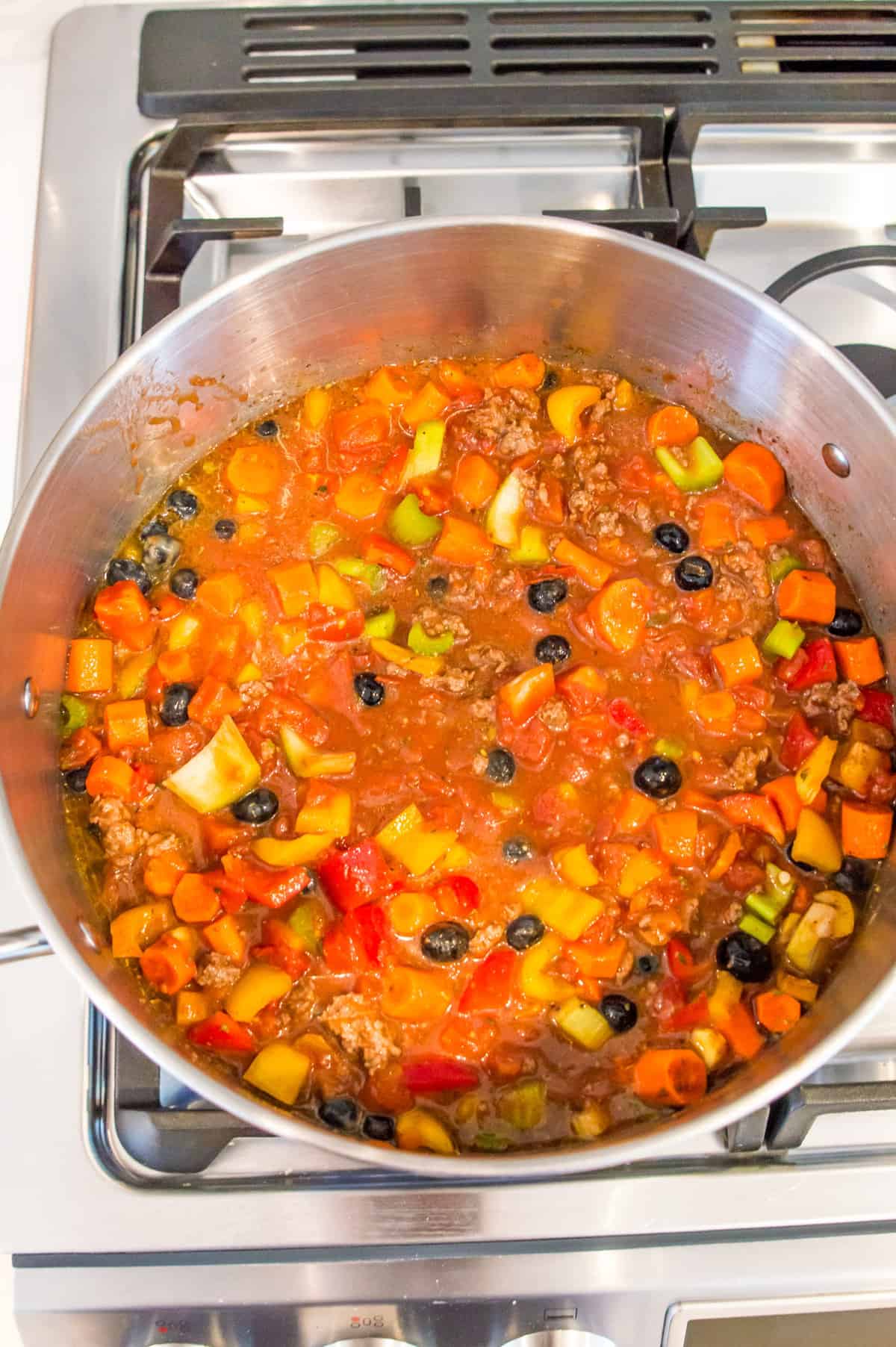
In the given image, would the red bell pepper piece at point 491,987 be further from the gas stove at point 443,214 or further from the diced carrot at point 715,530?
the diced carrot at point 715,530

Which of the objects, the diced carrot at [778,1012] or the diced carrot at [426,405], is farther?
the diced carrot at [426,405]

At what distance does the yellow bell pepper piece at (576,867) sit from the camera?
2273 millimetres

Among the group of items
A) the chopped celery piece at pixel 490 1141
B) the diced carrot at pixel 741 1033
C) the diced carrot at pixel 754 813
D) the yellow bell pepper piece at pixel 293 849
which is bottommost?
the chopped celery piece at pixel 490 1141

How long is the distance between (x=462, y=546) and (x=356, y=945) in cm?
94

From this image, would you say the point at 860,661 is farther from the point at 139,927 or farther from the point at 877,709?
the point at 139,927

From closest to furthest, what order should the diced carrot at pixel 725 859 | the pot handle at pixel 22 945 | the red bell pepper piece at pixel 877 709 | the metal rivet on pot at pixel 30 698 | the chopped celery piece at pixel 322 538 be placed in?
1. the pot handle at pixel 22 945
2. the metal rivet on pot at pixel 30 698
3. the diced carrot at pixel 725 859
4. the red bell pepper piece at pixel 877 709
5. the chopped celery piece at pixel 322 538

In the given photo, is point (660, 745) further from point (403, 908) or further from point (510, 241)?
point (510, 241)

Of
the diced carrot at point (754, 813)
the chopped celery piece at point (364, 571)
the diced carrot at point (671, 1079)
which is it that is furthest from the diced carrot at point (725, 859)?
the chopped celery piece at point (364, 571)

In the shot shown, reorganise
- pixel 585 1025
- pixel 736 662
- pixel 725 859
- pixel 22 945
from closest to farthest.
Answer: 1. pixel 22 945
2. pixel 585 1025
3. pixel 725 859
4. pixel 736 662

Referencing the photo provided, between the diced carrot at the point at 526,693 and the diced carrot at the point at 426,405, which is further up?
the diced carrot at the point at 426,405

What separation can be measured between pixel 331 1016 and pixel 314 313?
1535 mm

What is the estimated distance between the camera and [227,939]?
224 centimetres

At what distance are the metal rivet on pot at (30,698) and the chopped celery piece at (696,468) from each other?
1.53m

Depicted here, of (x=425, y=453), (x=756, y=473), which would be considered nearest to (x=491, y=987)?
(x=425, y=453)
